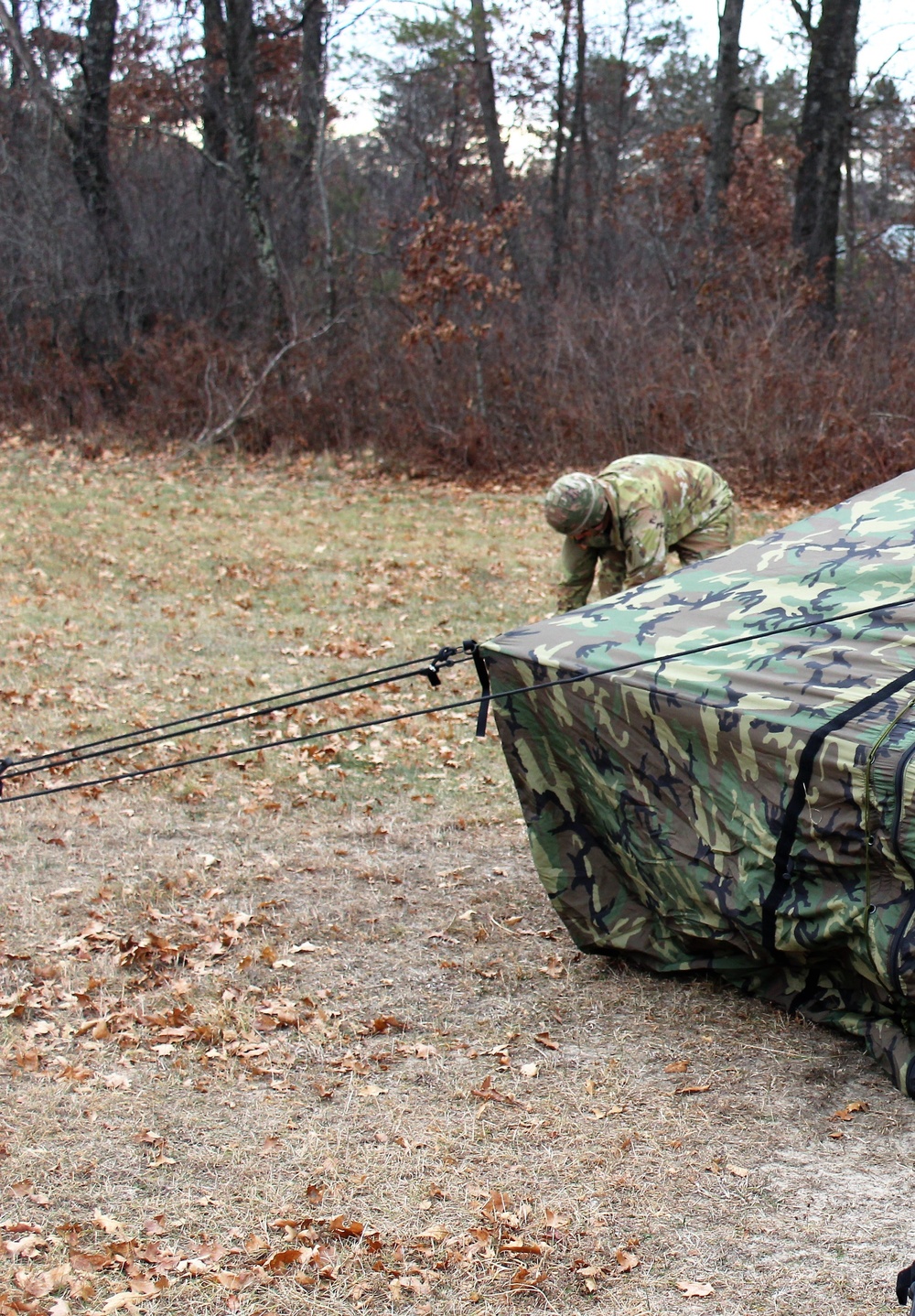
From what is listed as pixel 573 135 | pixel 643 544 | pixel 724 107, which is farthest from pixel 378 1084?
pixel 573 135

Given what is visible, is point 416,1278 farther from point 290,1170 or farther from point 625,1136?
point 625,1136

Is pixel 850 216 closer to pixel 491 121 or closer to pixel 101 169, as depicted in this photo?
pixel 491 121

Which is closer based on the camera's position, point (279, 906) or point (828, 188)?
point (279, 906)

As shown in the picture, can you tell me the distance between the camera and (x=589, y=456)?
58.8 feet

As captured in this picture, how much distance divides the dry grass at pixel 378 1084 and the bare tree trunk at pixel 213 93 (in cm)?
1915

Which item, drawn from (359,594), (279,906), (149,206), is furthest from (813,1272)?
(149,206)

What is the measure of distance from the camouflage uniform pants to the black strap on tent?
15.2 feet

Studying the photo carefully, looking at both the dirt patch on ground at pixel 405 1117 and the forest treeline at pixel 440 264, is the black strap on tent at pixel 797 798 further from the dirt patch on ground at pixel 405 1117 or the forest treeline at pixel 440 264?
the forest treeline at pixel 440 264

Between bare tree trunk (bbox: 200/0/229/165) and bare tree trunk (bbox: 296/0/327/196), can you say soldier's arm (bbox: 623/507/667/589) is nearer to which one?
bare tree trunk (bbox: 296/0/327/196)

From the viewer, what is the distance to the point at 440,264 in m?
19.2

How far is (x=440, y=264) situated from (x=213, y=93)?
331 inches

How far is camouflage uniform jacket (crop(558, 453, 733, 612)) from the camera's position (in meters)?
7.67

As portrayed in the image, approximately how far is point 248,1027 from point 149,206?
815 inches

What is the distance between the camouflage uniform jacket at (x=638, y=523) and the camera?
7.67m
